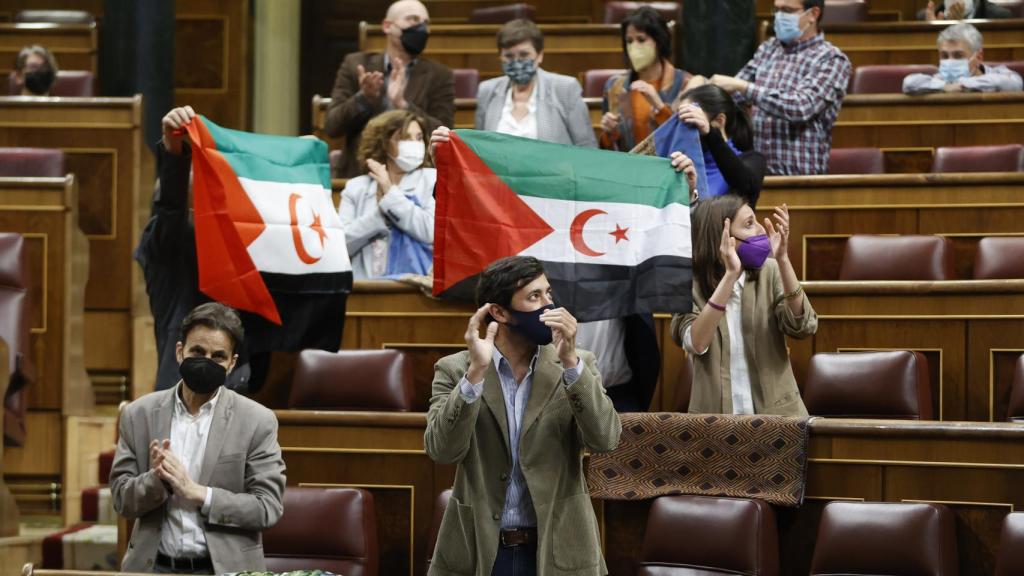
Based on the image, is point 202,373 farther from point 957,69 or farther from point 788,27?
point 957,69

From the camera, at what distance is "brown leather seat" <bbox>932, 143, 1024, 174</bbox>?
19.1 ft

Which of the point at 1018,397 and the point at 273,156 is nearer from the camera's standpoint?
the point at 1018,397

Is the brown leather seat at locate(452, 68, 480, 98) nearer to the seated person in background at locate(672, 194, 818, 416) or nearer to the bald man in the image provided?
the bald man

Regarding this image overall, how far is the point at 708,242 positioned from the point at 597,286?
31 cm

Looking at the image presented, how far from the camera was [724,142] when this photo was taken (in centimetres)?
445

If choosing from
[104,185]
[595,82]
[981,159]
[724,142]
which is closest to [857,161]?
[981,159]

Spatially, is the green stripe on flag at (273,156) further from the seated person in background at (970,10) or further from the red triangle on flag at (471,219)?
the seated person in background at (970,10)

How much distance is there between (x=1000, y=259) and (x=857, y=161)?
122 cm

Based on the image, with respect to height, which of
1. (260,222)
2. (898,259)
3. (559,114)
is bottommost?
(898,259)

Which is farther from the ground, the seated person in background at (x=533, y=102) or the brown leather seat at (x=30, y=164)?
the seated person in background at (x=533, y=102)

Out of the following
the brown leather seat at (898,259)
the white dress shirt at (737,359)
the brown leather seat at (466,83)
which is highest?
the brown leather seat at (466,83)

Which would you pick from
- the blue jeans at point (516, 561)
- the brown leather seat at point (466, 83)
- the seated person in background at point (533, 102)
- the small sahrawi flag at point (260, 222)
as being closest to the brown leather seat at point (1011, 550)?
the blue jeans at point (516, 561)

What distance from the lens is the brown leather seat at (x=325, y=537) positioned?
385 centimetres

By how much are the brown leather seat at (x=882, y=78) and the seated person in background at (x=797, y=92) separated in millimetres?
1135
